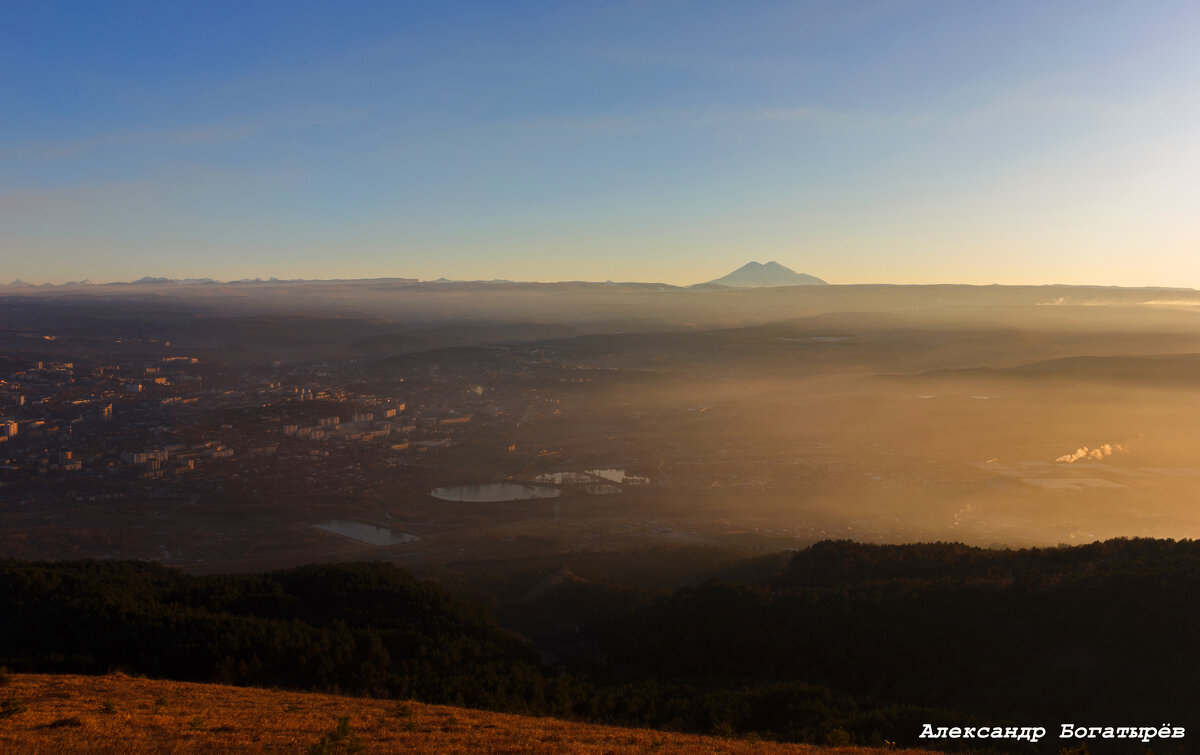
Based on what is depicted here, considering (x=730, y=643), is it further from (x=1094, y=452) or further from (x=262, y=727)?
(x=1094, y=452)

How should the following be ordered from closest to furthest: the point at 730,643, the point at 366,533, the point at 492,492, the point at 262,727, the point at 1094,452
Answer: the point at 262,727 → the point at 730,643 → the point at 366,533 → the point at 492,492 → the point at 1094,452

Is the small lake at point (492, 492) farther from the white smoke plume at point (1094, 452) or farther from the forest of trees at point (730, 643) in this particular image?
the white smoke plume at point (1094, 452)

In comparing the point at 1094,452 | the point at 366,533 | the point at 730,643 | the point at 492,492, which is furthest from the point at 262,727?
the point at 1094,452

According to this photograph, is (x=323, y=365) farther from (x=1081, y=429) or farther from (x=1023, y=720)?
(x=1023, y=720)

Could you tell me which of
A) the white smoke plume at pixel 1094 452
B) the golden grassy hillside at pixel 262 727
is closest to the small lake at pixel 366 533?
the golden grassy hillside at pixel 262 727

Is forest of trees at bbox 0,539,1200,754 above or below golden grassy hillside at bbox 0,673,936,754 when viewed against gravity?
below

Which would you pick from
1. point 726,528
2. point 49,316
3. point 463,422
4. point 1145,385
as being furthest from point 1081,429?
point 49,316

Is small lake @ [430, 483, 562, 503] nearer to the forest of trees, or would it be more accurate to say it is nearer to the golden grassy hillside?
the forest of trees

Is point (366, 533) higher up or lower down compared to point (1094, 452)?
lower down

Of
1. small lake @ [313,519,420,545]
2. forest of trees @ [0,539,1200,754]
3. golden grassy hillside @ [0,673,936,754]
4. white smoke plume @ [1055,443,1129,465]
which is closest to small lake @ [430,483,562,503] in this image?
small lake @ [313,519,420,545]
